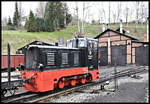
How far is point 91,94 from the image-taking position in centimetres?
840

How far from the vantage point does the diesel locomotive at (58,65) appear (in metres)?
7.94

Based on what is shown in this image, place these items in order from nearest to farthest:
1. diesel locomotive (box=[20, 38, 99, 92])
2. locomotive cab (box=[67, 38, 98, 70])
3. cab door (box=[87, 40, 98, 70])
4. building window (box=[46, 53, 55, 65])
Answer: diesel locomotive (box=[20, 38, 99, 92])
building window (box=[46, 53, 55, 65])
locomotive cab (box=[67, 38, 98, 70])
cab door (box=[87, 40, 98, 70])

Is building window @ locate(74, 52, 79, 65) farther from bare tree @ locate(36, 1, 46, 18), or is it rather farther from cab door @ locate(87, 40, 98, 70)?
bare tree @ locate(36, 1, 46, 18)

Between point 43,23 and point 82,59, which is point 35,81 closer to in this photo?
point 82,59

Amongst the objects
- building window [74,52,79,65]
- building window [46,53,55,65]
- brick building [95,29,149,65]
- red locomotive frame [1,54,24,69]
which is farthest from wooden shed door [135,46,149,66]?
building window [46,53,55,65]

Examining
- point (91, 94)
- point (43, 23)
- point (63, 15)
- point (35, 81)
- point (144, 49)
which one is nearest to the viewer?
point (35, 81)

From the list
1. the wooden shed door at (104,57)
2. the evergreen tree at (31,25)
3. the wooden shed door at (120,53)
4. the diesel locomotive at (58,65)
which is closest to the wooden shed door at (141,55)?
the wooden shed door at (120,53)

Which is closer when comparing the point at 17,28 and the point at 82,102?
the point at 82,102

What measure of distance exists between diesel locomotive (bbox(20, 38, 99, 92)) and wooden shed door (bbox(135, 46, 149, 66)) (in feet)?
42.8

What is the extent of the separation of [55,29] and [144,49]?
3227 centimetres

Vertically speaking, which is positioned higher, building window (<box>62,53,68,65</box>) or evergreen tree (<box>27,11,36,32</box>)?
evergreen tree (<box>27,11,36,32</box>)

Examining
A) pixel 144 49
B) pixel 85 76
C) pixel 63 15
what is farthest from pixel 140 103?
pixel 63 15

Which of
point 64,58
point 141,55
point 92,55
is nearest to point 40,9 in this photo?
point 141,55

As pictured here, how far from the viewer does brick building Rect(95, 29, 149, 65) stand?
22.4 meters
